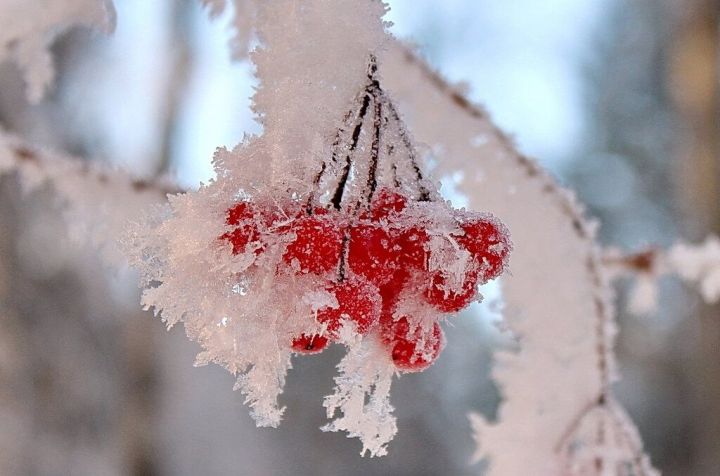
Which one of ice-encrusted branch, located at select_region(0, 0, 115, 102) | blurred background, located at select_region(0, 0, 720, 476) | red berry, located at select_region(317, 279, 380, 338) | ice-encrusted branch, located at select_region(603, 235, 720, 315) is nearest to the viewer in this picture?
red berry, located at select_region(317, 279, 380, 338)

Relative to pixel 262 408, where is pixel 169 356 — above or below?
above

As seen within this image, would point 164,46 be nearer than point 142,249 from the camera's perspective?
No

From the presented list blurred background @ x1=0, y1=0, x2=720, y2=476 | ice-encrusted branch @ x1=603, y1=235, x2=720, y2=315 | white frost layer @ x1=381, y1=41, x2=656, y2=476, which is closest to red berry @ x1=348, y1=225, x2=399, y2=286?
white frost layer @ x1=381, y1=41, x2=656, y2=476

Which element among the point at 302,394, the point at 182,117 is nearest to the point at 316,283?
the point at 182,117

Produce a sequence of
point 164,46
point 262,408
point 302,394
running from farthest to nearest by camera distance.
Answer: point 302,394 → point 164,46 → point 262,408

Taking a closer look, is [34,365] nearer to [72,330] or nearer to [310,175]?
[72,330]

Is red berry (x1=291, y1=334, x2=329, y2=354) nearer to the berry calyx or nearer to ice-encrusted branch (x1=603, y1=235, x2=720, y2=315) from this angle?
the berry calyx
